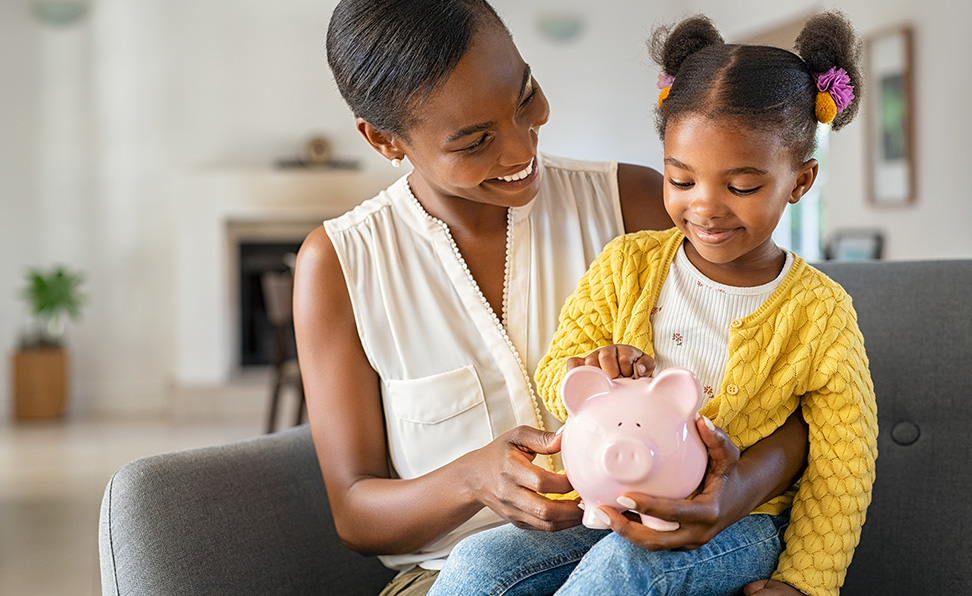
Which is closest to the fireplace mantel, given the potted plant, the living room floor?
the living room floor

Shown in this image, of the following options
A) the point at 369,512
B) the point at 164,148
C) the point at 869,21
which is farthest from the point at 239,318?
the point at 369,512

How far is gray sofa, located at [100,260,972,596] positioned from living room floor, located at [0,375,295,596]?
6.56 feet

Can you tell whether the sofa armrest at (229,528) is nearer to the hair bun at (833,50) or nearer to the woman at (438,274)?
the woman at (438,274)

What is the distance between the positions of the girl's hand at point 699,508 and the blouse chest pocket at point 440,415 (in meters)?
0.47

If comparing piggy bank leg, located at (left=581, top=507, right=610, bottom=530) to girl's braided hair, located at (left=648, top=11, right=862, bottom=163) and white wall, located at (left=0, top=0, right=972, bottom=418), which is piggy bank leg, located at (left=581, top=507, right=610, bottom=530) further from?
white wall, located at (left=0, top=0, right=972, bottom=418)

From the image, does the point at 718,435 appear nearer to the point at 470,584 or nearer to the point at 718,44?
the point at 470,584

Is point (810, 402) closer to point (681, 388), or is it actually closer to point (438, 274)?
point (681, 388)

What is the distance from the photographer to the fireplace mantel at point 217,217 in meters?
6.60

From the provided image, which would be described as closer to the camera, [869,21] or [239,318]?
[869,21]

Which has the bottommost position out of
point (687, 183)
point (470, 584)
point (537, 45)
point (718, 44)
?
point (470, 584)

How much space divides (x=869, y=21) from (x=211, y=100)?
4172 mm

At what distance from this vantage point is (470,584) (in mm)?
1174

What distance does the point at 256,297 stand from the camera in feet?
22.8

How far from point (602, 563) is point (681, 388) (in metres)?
0.22
